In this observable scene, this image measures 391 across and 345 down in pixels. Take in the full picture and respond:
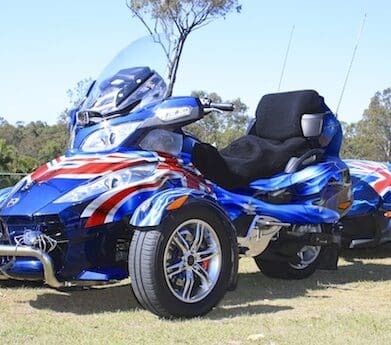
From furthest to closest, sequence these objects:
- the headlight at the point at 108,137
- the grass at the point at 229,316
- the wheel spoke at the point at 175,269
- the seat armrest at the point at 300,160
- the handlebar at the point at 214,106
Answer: the seat armrest at the point at 300,160 → the handlebar at the point at 214,106 → the headlight at the point at 108,137 → the wheel spoke at the point at 175,269 → the grass at the point at 229,316

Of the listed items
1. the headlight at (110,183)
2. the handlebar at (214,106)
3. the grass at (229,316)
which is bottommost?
the grass at (229,316)

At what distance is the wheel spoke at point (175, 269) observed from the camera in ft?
15.9

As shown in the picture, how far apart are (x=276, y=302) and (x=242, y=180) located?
106 centimetres

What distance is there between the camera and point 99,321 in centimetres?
475

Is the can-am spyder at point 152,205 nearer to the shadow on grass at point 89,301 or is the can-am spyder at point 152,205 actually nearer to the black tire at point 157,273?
the black tire at point 157,273

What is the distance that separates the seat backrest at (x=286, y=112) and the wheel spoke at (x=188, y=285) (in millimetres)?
2152

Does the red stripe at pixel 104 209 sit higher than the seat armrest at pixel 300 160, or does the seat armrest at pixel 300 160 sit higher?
the seat armrest at pixel 300 160

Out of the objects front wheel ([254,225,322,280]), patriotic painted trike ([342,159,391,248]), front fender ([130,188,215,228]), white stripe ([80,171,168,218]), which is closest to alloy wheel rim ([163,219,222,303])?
front fender ([130,188,215,228])

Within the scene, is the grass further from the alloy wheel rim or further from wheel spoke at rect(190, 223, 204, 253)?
wheel spoke at rect(190, 223, 204, 253)

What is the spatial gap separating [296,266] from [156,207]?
2599mm

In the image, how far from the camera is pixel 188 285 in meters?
4.95

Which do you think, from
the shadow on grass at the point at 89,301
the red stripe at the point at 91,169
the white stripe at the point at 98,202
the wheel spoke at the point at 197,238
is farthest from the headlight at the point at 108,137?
the shadow on grass at the point at 89,301

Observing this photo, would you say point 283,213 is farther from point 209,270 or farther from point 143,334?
point 143,334

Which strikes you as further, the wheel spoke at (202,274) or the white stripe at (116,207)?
the wheel spoke at (202,274)
